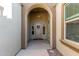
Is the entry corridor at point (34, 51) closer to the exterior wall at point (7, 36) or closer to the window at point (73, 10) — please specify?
the exterior wall at point (7, 36)

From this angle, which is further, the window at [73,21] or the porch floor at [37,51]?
the porch floor at [37,51]

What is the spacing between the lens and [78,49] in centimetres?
323

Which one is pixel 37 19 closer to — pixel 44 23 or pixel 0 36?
pixel 44 23

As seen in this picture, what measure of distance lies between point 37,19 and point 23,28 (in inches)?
247

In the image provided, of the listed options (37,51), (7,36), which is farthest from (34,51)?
(7,36)

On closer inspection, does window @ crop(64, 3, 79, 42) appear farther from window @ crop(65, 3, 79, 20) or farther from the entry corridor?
the entry corridor

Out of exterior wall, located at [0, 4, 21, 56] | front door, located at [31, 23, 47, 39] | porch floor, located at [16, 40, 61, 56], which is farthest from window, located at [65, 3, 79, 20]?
front door, located at [31, 23, 47, 39]

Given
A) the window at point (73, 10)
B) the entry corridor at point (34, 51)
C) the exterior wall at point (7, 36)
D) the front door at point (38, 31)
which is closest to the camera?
the exterior wall at point (7, 36)

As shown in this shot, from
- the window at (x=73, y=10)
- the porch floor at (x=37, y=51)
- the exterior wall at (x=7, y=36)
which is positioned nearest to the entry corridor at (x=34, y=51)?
the porch floor at (x=37, y=51)

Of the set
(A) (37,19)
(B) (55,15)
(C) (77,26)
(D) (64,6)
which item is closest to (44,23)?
(A) (37,19)

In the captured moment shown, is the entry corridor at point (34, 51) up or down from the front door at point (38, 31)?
down

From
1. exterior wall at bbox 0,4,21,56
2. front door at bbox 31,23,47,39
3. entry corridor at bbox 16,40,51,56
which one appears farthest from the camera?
front door at bbox 31,23,47,39

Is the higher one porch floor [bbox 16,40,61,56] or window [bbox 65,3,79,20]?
window [bbox 65,3,79,20]

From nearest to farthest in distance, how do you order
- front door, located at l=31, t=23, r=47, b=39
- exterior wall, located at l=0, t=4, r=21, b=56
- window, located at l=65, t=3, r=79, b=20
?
1. exterior wall, located at l=0, t=4, r=21, b=56
2. window, located at l=65, t=3, r=79, b=20
3. front door, located at l=31, t=23, r=47, b=39
